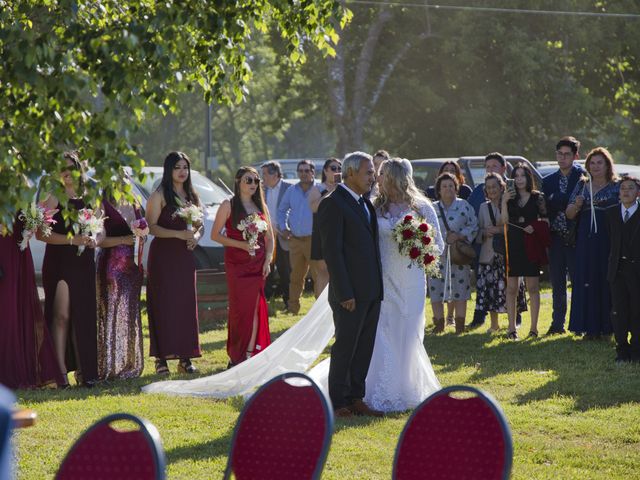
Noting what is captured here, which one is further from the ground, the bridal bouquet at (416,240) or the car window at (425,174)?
the car window at (425,174)

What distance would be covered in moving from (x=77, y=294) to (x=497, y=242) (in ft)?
17.0

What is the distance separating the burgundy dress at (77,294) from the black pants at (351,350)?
2689 millimetres

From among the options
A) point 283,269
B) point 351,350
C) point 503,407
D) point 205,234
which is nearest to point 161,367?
point 351,350

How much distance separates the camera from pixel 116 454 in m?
4.22

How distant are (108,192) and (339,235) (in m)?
3.27

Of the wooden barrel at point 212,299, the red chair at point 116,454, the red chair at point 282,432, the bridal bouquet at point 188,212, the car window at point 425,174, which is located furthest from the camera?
the car window at point 425,174

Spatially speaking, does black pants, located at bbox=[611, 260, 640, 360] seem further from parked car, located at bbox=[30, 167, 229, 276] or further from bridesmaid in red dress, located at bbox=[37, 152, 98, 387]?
parked car, located at bbox=[30, 167, 229, 276]

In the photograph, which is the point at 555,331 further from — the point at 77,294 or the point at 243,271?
the point at 77,294

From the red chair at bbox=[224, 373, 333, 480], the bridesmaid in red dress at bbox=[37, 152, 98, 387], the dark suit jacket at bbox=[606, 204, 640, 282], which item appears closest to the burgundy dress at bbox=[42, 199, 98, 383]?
the bridesmaid in red dress at bbox=[37, 152, 98, 387]

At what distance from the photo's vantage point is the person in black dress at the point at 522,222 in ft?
41.9

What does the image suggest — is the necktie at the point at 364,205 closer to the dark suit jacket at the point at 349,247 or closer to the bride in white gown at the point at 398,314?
the dark suit jacket at the point at 349,247

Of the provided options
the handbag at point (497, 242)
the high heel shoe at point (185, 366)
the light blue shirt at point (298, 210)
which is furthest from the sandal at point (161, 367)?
the light blue shirt at point (298, 210)

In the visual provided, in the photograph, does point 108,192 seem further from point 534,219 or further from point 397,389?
point 534,219

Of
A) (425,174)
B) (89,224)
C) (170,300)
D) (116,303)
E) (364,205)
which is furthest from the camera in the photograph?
(425,174)
